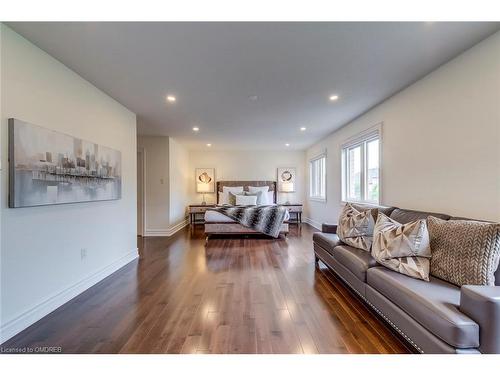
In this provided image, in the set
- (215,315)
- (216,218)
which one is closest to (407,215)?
(215,315)

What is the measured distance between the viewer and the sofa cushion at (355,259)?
218 centimetres

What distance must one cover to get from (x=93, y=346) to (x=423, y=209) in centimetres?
345

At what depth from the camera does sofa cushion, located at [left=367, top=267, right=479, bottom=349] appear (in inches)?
49.3

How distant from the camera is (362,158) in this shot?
13.9ft

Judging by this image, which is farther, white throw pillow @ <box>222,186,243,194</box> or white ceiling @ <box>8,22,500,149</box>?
white throw pillow @ <box>222,186,243,194</box>

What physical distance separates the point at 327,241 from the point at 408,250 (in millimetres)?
1255

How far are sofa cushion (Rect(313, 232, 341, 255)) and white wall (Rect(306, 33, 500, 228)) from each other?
3.30 feet

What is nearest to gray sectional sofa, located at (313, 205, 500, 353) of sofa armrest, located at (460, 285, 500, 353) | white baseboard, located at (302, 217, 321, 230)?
sofa armrest, located at (460, 285, 500, 353)

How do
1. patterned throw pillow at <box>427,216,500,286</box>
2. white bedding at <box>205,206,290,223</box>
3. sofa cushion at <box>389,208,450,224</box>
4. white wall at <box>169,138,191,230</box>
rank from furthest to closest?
white wall at <box>169,138,191,230</box>
white bedding at <box>205,206,290,223</box>
sofa cushion at <box>389,208,450,224</box>
patterned throw pillow at <box>427,216,500,286</box>

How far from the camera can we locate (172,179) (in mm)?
5902

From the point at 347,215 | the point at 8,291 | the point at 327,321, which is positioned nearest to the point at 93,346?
the point at 8,291

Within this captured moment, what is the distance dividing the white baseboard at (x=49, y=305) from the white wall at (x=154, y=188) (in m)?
2.35

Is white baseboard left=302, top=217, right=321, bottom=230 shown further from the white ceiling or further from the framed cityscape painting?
the framed cityscape painting

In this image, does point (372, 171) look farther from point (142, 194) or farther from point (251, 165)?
point (142, 194)
